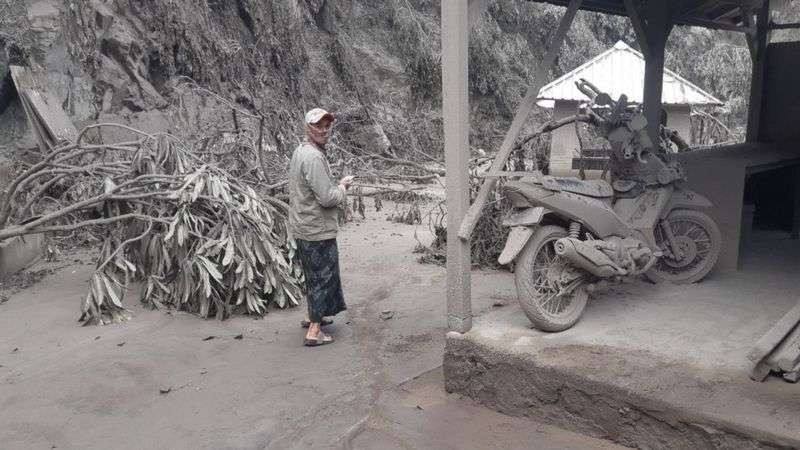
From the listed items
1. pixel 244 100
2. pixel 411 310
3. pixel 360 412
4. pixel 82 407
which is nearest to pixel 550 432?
pixel 360 412

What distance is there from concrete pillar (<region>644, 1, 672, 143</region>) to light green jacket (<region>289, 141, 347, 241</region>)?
4.33 metres

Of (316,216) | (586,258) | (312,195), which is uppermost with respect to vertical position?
(312,195)

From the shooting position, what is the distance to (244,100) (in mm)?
13367

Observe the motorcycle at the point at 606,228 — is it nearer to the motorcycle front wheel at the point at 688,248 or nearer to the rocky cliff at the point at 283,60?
the motorcycle front wheel at the point at 688,248

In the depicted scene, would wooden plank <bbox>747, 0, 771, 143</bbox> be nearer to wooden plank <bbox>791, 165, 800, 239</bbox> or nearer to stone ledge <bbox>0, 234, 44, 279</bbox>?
wooden plank <bbox>791, 165, 800, 239</bbox>

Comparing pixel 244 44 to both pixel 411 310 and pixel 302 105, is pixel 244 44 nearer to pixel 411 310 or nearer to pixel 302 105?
pixel 302 105

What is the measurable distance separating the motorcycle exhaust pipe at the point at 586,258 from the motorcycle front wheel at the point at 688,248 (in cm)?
99

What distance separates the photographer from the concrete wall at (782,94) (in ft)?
23.8

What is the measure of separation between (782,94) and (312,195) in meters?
6.20

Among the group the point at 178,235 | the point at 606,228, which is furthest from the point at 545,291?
the point at 178,235

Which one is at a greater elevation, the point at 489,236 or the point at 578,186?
the point at 578,186

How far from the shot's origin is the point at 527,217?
398cm

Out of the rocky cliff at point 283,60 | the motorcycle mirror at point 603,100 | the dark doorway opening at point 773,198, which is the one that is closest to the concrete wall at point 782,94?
the dark doorway opening at point 773,198

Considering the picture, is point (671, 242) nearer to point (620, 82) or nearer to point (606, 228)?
point (606, 228)
